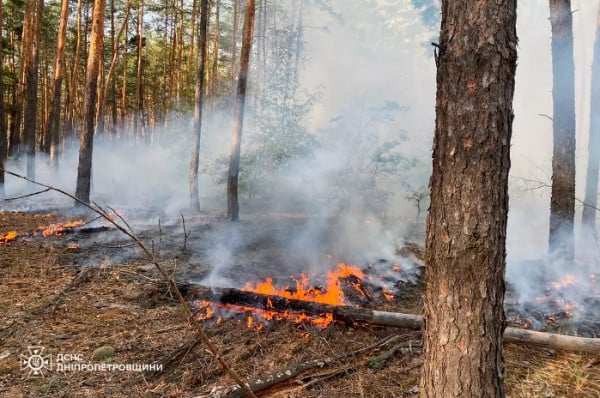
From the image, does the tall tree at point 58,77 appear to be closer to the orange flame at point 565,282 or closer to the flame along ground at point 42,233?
the flame along ground at point 42,233

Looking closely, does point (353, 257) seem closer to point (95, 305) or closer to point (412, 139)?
point (95, 305)

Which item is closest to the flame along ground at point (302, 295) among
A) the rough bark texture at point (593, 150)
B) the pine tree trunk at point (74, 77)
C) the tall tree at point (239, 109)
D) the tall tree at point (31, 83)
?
the tall tree at point (239, 109)

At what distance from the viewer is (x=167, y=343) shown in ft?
12.0

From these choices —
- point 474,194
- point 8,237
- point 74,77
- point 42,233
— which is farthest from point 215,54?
point 474,194

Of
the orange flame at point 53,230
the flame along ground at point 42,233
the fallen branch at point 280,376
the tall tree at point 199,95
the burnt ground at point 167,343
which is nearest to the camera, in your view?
the fallen branch at point 280,376

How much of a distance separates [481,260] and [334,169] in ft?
44.2

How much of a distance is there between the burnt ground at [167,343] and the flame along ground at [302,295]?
135 mm

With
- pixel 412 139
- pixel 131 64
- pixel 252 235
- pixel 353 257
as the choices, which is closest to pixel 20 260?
pixel 252 235

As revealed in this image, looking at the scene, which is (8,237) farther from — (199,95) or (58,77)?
(58,77)

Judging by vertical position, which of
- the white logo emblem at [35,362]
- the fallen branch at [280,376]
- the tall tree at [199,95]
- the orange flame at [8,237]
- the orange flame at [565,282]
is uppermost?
the tall tree at [199,95]

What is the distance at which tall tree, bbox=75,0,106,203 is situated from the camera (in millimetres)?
9953

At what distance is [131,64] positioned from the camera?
A: 30719 millimetres

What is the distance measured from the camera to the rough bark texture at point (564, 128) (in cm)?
664

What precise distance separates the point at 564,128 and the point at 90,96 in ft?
41.2
